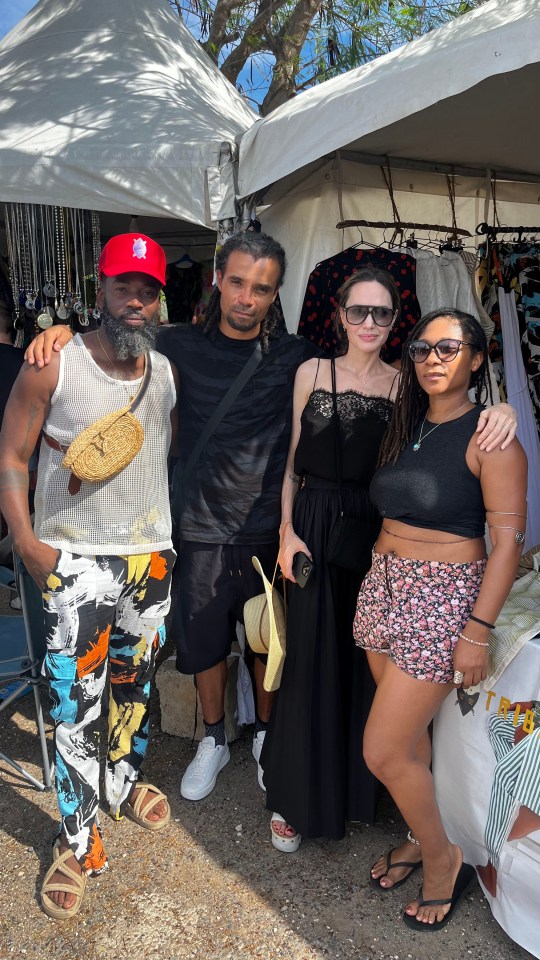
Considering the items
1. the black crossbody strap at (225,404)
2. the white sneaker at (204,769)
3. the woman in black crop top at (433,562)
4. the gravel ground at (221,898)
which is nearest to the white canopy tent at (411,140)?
the black crossbody strap at (225,404)

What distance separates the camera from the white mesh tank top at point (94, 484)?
2080 mm

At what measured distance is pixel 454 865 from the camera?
2.13m

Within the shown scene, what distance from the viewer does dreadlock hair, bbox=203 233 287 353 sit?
2391mm

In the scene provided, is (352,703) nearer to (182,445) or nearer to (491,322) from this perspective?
(182,445)

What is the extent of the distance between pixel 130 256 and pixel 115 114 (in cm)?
194

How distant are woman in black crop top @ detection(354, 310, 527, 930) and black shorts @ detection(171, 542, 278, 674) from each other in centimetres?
61

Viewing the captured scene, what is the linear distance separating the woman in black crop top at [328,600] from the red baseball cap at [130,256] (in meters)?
0.63

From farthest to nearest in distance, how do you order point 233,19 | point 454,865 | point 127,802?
point 233,19 → point 127,802 → point 454,865

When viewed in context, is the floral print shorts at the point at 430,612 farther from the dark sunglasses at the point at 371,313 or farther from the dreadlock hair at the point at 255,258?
the dreadlock hair at the point at 255,258

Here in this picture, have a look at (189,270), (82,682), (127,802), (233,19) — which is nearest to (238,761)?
(127,802)

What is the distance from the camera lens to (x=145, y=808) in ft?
8.34

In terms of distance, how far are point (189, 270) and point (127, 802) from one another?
493 centimetres

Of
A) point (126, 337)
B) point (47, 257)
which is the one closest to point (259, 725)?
point (126, 337)

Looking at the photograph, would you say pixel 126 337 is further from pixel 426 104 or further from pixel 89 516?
pixel 426 104
